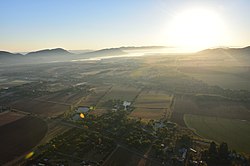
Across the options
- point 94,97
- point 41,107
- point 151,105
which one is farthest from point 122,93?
point 41,107

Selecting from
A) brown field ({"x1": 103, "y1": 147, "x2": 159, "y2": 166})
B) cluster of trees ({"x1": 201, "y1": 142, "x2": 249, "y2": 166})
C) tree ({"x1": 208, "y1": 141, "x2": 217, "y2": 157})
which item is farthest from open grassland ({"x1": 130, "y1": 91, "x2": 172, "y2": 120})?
cluster of trees ({"x1": 201, "y1": 142, "x2": 249, "y2": 166})

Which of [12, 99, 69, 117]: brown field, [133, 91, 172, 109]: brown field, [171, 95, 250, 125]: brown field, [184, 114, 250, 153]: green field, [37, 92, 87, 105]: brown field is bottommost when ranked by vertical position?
[184, 114, 250, 153]: green field

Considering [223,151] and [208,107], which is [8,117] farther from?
[208,107]

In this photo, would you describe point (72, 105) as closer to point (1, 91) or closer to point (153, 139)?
point (153, 139)

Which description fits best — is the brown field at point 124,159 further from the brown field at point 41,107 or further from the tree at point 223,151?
the brown field at point 41,107

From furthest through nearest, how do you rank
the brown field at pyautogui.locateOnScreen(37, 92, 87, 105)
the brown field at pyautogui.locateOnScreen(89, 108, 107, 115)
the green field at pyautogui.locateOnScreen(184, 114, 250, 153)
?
the brown field at pyautogui.locateOnScreen(37, 92, 87, 105), the brown field at pyautogui.locateOnScreen(89, 108, 107, 115), the green field at pyautogui.locateOnScreen(184, 114, 250, 153)

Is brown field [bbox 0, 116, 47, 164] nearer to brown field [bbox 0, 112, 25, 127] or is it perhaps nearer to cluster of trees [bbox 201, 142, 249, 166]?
brown field [bbox 0, 112, 25, 127]
